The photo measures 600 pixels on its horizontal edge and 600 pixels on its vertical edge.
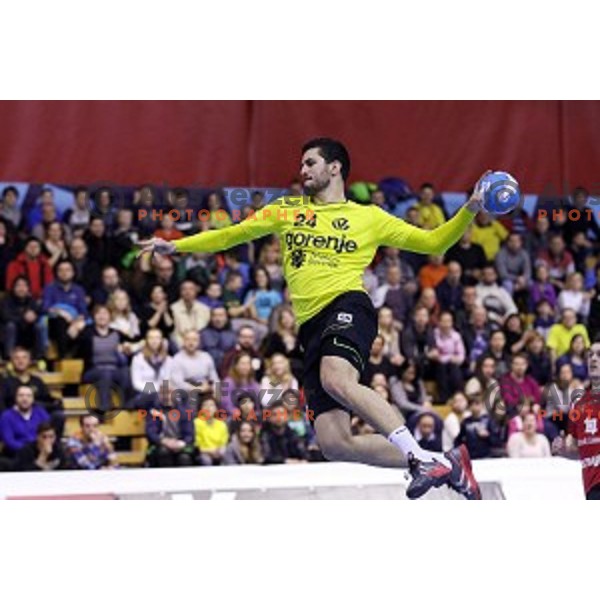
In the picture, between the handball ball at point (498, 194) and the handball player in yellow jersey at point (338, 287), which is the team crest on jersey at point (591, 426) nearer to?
the handball player in yellow jersey at point (338, 287)

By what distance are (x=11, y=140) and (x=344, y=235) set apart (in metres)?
10.4

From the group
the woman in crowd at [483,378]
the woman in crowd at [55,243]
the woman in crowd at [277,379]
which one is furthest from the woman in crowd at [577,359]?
the woman in crowd at [55,243]

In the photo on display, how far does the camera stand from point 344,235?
1008 cm

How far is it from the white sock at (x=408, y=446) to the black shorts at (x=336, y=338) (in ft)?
1.54

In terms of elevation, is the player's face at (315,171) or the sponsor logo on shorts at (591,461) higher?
the player's face at (315,171)

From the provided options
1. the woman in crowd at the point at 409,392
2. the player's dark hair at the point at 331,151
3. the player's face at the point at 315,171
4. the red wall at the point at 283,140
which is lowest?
the woman in crowd at the point at 409,392

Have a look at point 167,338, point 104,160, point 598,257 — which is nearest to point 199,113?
point 104,160

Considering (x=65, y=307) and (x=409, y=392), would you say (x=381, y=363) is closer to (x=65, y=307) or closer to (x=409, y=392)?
(x=409, y=392)

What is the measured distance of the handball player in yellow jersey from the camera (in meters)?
9.59

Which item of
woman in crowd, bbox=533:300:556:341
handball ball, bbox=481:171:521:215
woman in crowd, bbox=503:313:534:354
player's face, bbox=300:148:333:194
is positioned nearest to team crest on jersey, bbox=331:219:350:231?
player's face, bbox=300:148:333:194

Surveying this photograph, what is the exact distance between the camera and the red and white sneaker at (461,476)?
31.6ft

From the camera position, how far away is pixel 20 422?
1619cm

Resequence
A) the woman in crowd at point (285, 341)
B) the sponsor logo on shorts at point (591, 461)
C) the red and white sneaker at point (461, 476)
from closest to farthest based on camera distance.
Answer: the red and white sneaker at point (461, 476) → the sponsor logo on shorts at point (591, 461) → the woman in crowd at point (285, 341)

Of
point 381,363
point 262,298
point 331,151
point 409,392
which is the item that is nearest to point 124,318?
point 262,298
